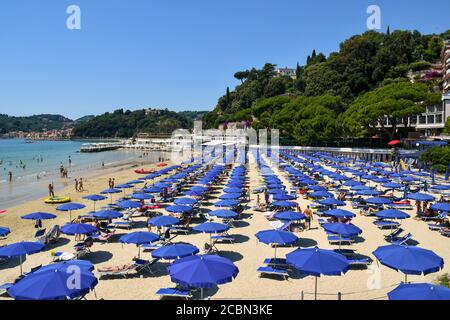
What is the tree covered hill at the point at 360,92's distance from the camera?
5494 cm

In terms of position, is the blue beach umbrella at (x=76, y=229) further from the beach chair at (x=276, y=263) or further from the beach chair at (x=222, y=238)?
the beach chair at (x=276, y=263)

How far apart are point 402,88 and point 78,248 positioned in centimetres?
5357

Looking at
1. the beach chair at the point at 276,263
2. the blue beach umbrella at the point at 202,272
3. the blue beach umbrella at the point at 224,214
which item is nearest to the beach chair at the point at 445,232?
the beach chair at the point at 276,263

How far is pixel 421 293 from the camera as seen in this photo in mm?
8055

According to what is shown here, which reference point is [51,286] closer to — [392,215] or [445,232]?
[392,215]

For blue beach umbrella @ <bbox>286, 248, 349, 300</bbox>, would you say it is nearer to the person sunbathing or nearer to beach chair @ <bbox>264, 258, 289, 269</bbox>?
beach chair @ <bbox>264, 258, 289, 269</bbox>

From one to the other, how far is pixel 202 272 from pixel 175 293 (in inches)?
65.7

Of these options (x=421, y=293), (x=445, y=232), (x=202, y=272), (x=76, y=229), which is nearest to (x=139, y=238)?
(x=76, y=229)

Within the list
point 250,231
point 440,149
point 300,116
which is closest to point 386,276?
point 250,231

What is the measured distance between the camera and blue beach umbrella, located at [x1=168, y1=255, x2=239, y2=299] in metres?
9.71

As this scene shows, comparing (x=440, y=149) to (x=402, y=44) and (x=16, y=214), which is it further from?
(x=402, y=44)

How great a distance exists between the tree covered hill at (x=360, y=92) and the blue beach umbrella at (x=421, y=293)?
4814cm

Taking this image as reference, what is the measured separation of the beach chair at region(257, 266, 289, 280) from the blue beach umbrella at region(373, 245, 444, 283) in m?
3.03

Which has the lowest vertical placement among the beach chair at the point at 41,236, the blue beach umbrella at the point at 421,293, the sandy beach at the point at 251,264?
the sandy beach at the point at 251,264
